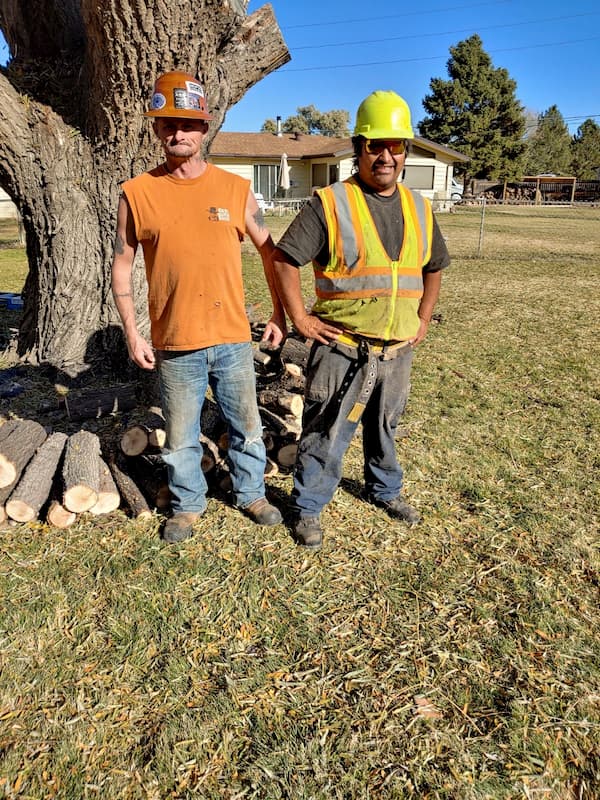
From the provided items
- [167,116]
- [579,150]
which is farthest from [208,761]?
[579,150]

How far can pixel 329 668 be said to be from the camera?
2467 mm

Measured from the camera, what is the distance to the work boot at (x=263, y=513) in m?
3.39

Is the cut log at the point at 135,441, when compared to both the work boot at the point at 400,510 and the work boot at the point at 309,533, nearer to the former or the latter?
the work boot at the point at 309,533

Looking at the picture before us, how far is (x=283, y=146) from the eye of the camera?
34500mm

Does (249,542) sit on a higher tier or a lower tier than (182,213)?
lower

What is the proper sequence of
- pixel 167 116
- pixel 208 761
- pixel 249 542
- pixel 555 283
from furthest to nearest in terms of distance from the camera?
pixel 555 283
pixel 249 542
pixel 167 116
pixel 208 761

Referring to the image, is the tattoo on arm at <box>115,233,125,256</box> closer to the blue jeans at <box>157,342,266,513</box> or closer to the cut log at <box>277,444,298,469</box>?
the blue jeans at <box>157,342,266,513</box>

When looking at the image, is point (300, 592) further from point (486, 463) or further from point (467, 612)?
point (486, 463)

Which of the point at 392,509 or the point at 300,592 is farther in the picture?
the point at 392,509

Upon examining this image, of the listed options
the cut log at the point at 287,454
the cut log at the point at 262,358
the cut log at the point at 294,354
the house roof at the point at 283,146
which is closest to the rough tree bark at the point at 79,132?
the cut log at the point at 262,358

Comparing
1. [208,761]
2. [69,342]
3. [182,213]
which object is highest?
[182,213]

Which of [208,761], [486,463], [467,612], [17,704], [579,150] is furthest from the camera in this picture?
[579,150]

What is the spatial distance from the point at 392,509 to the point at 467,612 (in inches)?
33.6

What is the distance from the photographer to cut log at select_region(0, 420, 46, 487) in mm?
3289
